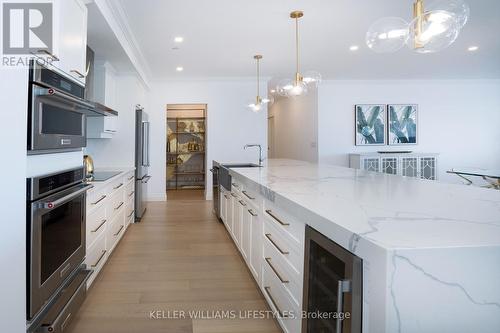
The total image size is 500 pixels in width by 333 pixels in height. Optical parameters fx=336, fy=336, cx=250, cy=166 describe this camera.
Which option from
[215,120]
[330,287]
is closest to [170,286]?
[330,287]

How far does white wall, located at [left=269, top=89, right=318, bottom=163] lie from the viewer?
7.82m

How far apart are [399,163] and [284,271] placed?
20.8ft

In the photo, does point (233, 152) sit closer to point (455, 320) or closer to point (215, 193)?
point (215, 193)

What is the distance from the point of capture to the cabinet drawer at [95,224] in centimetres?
245

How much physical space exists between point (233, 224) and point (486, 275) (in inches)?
113

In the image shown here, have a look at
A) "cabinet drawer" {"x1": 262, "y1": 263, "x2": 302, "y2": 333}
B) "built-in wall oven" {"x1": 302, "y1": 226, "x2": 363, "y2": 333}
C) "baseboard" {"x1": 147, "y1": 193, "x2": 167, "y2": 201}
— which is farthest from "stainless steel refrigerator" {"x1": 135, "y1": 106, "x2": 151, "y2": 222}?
"built-in wall oven" {"x1": 302, "y1": 226, "x2": 363, "y2": 333}

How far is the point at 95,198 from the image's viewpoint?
259 centimetres

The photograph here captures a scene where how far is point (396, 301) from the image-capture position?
32.7 inches

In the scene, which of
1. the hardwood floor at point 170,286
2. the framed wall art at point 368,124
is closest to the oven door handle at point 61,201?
the hardwood floor at point 170,286

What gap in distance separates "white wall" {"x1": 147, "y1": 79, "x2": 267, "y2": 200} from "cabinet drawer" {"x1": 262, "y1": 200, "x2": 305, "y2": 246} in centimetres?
493

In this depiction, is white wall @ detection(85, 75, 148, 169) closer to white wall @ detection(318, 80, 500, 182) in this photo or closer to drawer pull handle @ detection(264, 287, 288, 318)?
drawer pull handle @ detection(264, 287, 288, 318)

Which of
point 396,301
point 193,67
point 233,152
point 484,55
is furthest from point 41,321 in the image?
point 484,55

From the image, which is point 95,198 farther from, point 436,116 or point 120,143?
point 436,116

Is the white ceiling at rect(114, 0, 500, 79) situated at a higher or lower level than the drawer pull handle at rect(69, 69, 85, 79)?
higher
